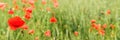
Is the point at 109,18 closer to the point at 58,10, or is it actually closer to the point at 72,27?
the point at 72,27

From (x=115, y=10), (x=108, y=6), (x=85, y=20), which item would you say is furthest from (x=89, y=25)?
(x=108, y=6)

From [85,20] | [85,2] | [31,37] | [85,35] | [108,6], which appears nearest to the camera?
[31,37]

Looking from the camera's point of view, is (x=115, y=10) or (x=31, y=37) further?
(x=115, y=10)

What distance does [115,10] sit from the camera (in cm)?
240

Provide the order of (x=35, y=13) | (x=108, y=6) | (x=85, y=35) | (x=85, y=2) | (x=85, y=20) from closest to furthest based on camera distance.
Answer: (x=85, y=35) → (x=85, y=20) → (x=35, y=13) → (x=85, y=2) → (x=108, y=6)

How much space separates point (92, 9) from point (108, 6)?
1.11 ft

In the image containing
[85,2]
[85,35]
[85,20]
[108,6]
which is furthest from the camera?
[108,6]

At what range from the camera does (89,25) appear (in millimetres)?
2070

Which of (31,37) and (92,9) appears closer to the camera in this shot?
(31,37)

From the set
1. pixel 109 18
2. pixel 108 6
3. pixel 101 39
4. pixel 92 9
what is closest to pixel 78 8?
Answer: pixel 92 9

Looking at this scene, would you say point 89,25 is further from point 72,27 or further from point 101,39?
point 101,39

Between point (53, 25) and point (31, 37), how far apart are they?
1.17ft

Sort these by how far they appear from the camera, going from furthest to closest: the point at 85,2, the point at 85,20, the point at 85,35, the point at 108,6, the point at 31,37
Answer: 1. the point at 108,6
2. the point at 85,2
3. the point at 85,20
4. the point at 85,35
5. the point at 31,37

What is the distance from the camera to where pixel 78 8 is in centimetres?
234
